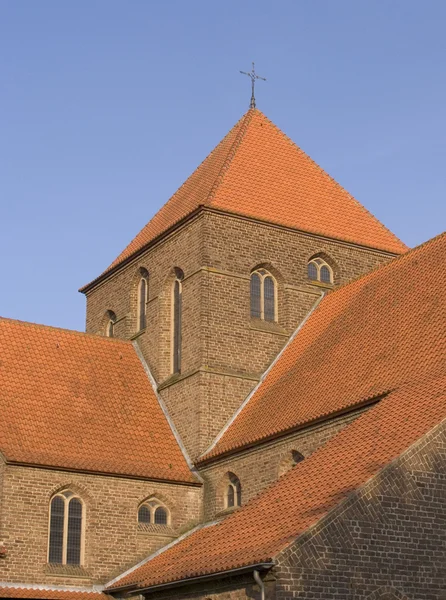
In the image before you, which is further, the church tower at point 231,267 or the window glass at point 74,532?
the church tower at point 231,267

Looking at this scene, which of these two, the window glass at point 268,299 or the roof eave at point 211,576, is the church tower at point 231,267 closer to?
the window glass at point 268,299

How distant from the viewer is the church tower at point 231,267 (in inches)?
964

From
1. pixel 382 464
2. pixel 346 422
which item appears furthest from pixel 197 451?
pixel 382 464

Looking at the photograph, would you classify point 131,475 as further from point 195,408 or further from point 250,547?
point 250,547

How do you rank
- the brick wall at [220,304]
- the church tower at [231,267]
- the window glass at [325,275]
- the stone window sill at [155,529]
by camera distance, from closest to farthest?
the stone window sill at [155,529]
the brick wall at [220,304]
the church tower at [231,267]
the window glass at [325,275]

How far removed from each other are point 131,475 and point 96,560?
1.90m

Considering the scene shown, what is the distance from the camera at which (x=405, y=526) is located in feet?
47.9

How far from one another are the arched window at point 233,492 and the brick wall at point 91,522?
919mm

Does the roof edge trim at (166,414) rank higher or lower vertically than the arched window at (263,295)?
lower

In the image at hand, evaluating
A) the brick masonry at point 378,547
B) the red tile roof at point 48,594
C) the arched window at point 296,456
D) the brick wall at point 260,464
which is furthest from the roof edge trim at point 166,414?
the brick masonry at point 378,547

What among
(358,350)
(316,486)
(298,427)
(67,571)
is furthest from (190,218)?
(316,486)

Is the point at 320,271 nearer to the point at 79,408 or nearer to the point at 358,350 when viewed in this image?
the point at 358,350

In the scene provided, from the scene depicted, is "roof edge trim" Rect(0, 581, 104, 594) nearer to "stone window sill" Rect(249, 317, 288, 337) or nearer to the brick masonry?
the brick masonry

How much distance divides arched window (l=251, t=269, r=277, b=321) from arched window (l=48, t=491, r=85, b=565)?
6.48m
